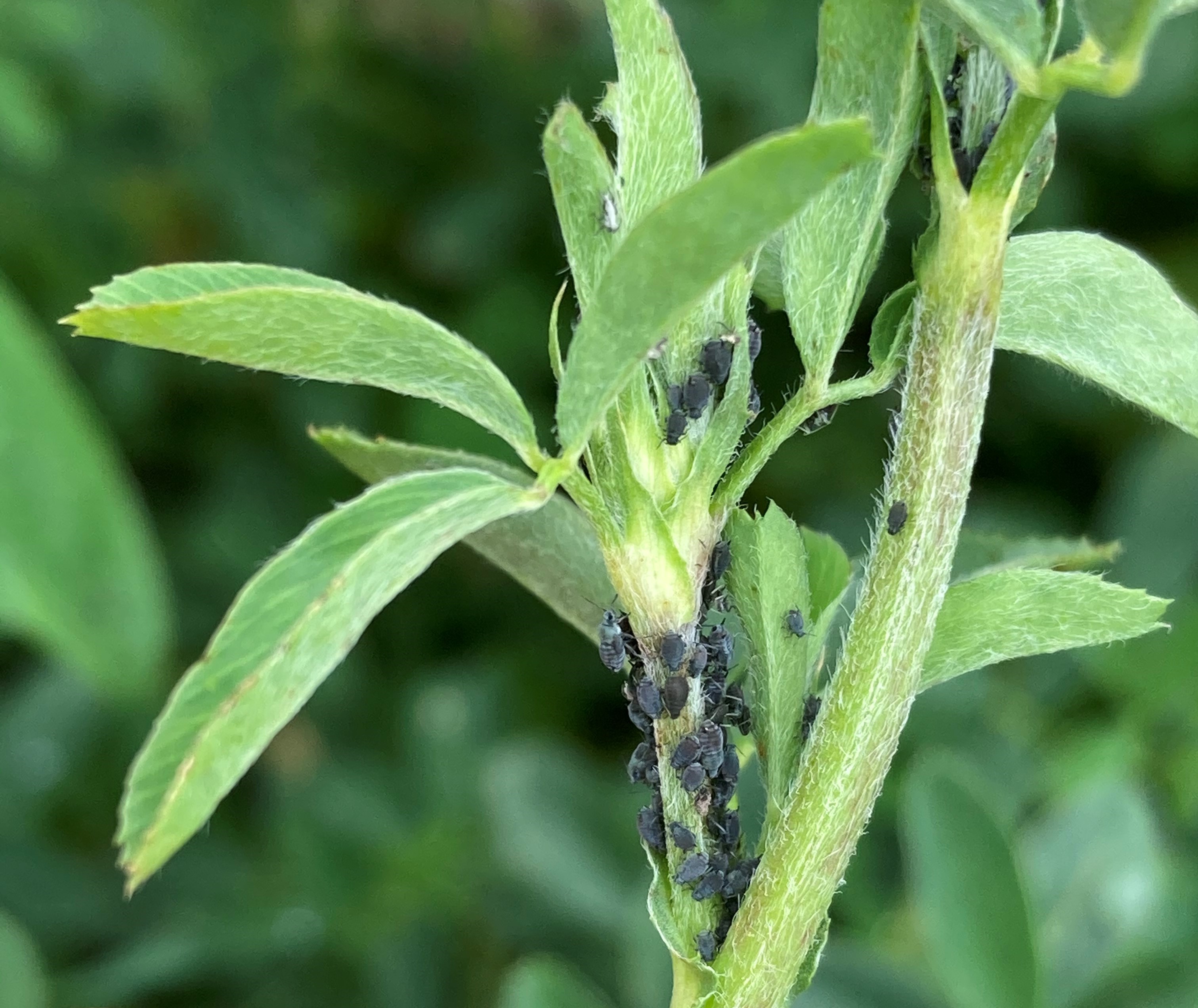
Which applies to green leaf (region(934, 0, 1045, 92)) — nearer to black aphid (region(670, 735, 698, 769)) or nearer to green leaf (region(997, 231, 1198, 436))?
green leaf (region(997, 231, 1198, 436))

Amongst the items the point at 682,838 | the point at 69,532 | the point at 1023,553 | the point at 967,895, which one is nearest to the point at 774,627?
the point at 682,838

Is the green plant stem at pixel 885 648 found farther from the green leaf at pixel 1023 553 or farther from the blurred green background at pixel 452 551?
the blurred green background at pixel 452 551

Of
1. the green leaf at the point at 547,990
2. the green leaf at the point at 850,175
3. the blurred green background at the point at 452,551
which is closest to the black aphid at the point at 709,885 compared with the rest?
the green leaf at the point at 850,175

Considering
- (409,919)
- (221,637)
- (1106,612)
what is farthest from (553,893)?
(221,637)

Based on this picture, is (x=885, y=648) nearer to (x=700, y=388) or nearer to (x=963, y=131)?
(x=700, y=388)

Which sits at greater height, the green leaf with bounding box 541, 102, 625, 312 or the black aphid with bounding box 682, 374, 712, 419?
the green leaf with bounding box 541, 102, 625, 312

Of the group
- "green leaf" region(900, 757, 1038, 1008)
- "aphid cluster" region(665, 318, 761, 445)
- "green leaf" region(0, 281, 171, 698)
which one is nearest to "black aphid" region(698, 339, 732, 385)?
"aphid cluster" region(665, 318, 761, 445)
